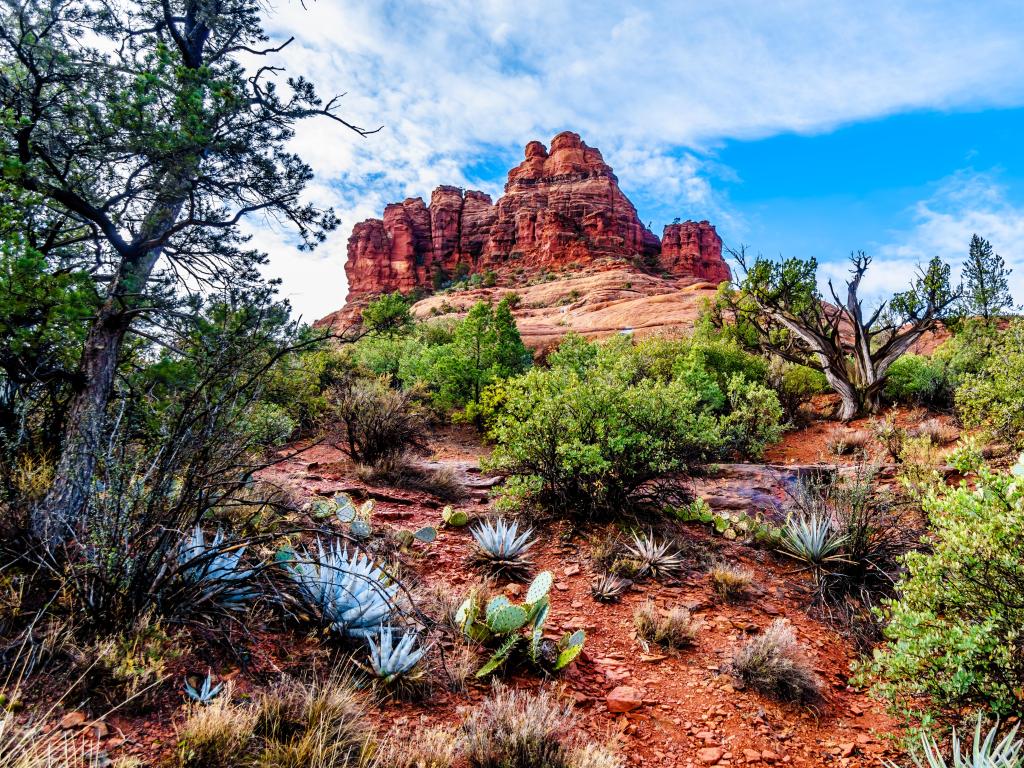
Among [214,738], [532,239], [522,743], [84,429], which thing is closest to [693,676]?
[522,743]

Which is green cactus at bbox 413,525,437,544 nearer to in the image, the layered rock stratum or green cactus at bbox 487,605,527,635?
green cactus at bbox 487,605,527,635

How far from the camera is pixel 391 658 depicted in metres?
3.09

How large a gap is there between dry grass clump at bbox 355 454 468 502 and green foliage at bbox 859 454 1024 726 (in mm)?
5907

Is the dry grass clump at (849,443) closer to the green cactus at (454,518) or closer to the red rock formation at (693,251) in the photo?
the green cactus at (454,518)

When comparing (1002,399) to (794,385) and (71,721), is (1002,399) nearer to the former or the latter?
(794,385)

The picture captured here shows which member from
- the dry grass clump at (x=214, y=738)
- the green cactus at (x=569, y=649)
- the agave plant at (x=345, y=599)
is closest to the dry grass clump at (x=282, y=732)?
the dry grass clump at (x=214, y=738)

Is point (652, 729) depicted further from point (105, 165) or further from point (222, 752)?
point (105, 165)

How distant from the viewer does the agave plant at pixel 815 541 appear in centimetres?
564

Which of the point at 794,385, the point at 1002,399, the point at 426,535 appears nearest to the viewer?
the point at 426,535

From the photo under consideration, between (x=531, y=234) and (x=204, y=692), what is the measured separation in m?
76.9

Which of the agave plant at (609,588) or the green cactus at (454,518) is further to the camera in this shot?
the green cactus at (454,518)

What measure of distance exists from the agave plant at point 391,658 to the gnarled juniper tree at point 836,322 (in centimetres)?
1807

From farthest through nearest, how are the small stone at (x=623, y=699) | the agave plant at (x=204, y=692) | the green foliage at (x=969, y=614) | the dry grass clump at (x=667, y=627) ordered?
the dry grass clump at (x=667, y=627)
the small stone at (x=623, y=699)
the green foliage at (x=969, y=614)
the agave plant at (x=204, y=692)

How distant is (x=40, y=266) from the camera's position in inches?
173
